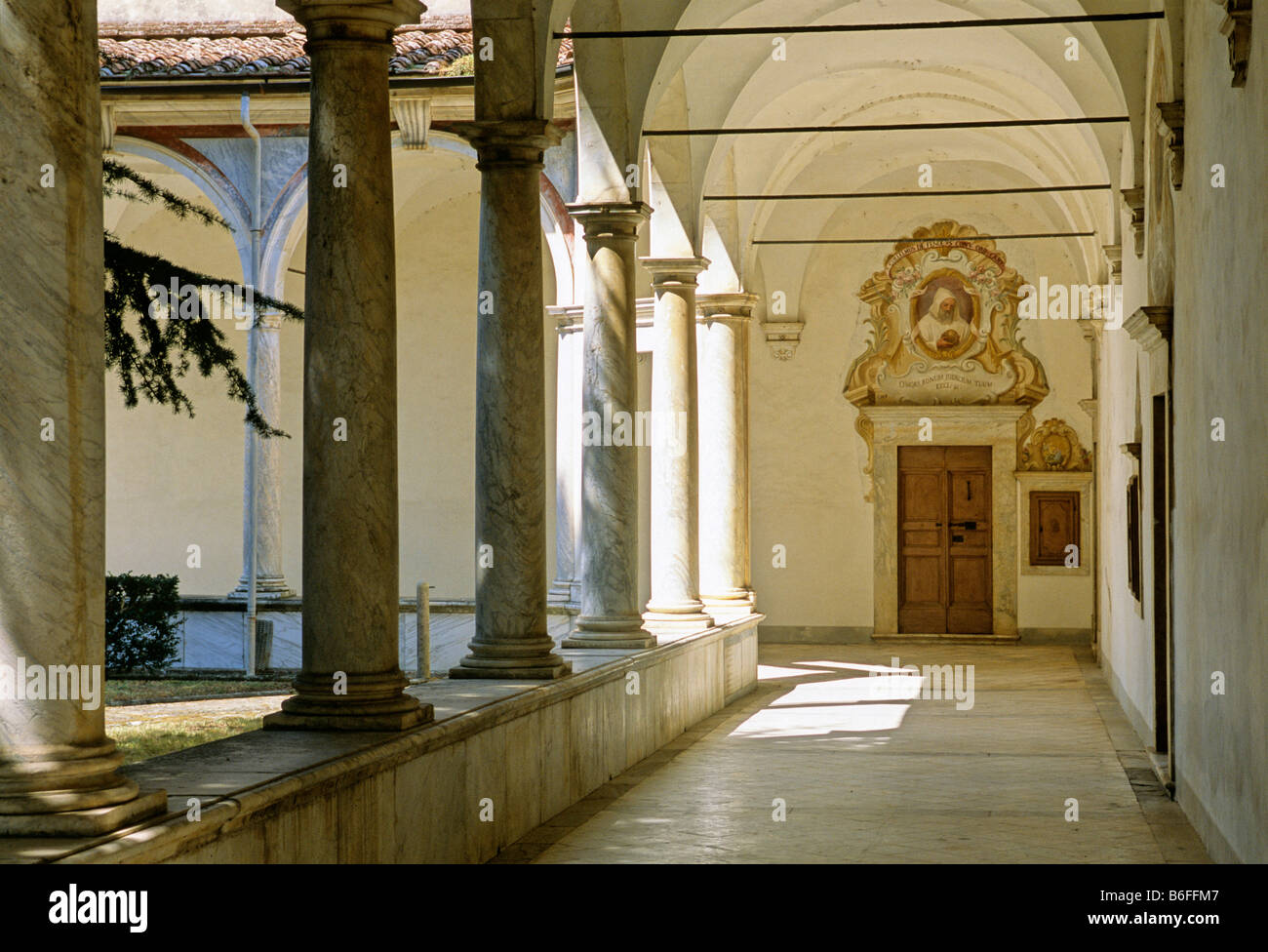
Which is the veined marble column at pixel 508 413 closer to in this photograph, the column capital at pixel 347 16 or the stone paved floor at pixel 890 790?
the stone paved floor at pixel 890 790

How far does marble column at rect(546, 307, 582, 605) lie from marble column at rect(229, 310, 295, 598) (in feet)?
9.32

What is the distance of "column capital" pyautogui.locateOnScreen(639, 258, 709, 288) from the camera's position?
12.4 m

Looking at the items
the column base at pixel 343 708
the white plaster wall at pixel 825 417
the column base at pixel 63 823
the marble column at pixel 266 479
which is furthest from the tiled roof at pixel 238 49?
the column base at pixel 63 823

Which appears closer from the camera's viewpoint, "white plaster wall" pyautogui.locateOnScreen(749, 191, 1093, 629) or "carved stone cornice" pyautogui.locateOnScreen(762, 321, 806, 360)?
"white plaster wall" pyautogui.locateOnScreen(749, 191, 1093, 629)

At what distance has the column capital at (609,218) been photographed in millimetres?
10000

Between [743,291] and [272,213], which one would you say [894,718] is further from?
[272,213]

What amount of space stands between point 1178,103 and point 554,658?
408 cm

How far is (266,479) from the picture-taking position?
52.1ft

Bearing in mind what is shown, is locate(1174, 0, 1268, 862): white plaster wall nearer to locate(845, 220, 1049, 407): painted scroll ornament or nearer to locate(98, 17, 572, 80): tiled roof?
locate(98, 17, 572, 80): tiled roof

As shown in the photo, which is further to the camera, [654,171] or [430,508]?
[430,508]

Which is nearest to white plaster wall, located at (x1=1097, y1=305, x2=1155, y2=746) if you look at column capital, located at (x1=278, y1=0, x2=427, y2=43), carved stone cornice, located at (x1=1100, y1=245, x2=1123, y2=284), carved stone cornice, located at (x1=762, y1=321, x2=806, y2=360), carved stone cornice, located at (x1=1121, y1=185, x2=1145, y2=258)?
carved stone cornice, located at (x1=1121, y1=185, x2=1145, y2=258)
